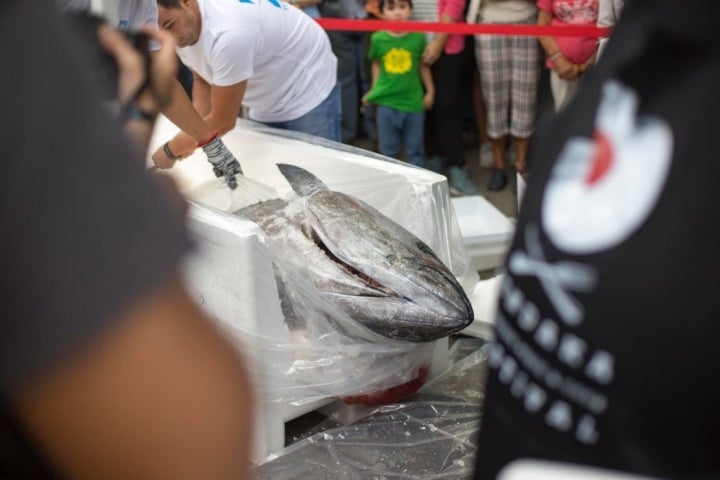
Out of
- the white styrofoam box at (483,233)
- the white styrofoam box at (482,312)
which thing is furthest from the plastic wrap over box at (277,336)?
the white styrofoam box at (483,233)

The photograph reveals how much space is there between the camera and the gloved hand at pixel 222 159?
124 inches

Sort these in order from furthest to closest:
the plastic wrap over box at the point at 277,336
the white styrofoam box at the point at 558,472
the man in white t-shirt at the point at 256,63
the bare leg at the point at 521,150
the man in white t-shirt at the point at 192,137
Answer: the bare leg at the point at 521,150 < the man in white t-shirt at the point at 256,63 < the man in white t-shirt at the point at 192,137 < the plastic wrap over box at the point at 277,336 < the white styrofoam box at the point at 558,472

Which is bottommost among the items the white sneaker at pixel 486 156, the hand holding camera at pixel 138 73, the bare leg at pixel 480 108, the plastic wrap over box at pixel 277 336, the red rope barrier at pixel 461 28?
the white sneaker at pixel 486 156

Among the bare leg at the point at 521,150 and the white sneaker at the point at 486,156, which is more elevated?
the bare leg at the point at 521,150

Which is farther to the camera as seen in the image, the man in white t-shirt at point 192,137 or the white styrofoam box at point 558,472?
the man in white t-shirt at point 192,137

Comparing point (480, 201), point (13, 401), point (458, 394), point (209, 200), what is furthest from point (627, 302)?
point (480, 201)

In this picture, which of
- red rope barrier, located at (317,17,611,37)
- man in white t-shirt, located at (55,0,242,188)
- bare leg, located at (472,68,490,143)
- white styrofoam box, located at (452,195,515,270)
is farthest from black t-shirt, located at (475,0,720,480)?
bare leg, located at (472,68,490,143)

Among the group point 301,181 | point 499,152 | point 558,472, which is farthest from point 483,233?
point 558,472

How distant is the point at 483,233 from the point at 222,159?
4.26 ft

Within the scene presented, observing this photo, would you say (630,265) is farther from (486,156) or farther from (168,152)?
(486,156)

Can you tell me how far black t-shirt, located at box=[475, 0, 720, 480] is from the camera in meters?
0.66

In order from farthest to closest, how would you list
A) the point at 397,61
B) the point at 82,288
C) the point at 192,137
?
the point at 397,61
the point at 192,137
the point at 82,288

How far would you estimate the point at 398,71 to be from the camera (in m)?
5.16

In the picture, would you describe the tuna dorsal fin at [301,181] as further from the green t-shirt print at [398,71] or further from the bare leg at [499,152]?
the bare leg at [499,152]
